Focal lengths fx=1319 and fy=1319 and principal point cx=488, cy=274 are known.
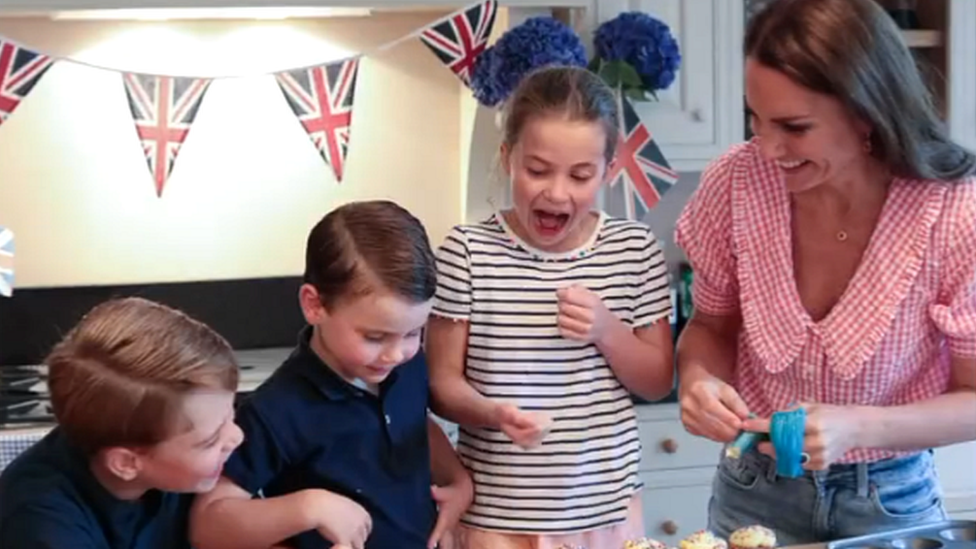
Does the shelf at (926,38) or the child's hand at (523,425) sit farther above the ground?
the shelf at (926,38)

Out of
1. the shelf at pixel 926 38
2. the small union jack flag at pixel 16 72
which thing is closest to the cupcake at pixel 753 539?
the small union jack flag at pixel 16 72

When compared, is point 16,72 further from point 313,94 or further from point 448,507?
point 448,507

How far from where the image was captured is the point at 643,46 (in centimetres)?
269

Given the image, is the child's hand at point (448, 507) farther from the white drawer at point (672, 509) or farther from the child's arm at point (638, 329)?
the white drawer at point (672, 509)

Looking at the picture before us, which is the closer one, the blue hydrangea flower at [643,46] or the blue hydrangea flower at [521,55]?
the blue hydrangea flower at [521,55]

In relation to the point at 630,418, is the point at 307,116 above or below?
above

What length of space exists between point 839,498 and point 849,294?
0.24m

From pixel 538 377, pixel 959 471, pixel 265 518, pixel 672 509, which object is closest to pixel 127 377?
pixel 265 518

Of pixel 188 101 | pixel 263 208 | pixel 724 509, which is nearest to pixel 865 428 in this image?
pixel 724 509

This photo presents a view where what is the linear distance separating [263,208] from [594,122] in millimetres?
1561

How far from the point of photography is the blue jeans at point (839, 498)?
5.08 feet

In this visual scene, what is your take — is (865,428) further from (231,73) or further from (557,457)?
(231,73)

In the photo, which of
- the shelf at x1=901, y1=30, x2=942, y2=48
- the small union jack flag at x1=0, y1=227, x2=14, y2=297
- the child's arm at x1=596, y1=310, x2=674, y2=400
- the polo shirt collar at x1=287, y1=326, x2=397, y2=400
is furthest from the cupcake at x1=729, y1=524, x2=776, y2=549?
the shelf at x1=901, y1=30, x2=942, y2=48

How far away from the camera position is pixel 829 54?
143 centimetres
